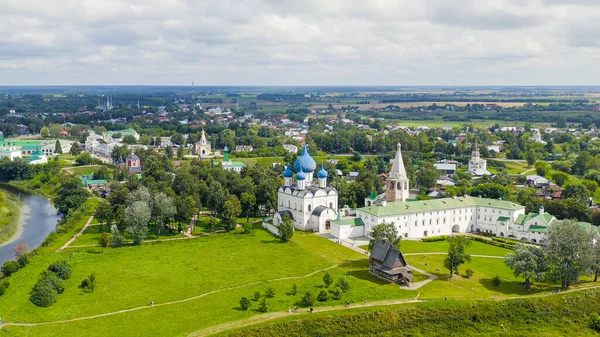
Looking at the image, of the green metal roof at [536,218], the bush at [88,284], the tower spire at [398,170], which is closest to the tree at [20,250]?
the bush at [88,284]

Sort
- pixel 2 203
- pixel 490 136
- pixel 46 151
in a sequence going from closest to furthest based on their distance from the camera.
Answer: pixel 2 203 < pixel 46 151 < pixel 490 136

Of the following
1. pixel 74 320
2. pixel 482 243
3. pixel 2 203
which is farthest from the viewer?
pixel 2 203

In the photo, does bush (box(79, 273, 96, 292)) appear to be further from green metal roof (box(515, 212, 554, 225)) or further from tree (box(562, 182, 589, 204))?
tree (box(562, 182, 589, 204))

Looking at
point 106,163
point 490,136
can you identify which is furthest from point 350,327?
point 490,136

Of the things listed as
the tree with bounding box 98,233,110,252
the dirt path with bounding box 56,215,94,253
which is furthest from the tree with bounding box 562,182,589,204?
the dirt path with bounding box 56,215,94,253

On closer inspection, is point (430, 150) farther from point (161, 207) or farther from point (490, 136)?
point (161, 207)

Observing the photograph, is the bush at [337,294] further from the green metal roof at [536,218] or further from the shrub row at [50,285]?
the green metal roof at [536,218]

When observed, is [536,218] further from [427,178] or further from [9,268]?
[9,268]
